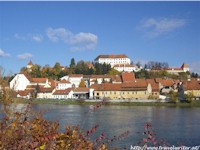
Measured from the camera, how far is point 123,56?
85.7 meters

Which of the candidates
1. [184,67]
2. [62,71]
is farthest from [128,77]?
[184,67]

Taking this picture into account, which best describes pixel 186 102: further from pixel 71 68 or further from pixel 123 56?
pixel 123 56

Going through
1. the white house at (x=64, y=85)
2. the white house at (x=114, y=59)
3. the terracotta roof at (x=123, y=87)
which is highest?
the white house at (x=114, y=59)

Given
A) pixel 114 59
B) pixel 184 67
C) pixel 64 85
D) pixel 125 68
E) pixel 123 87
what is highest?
pixel 114 59

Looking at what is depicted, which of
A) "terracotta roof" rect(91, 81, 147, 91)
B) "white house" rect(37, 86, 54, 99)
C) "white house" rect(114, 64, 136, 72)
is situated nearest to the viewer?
"terracotta roof" rect(91, 81, 147, 91)

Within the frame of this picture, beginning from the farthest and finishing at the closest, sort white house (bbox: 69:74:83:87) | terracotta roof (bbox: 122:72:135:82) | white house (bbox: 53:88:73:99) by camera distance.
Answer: white house (bbox: 69:74:83:87) → terracotta roof (bbox: 122:72:135:82) → white house (bbox: 53:88:73:99)

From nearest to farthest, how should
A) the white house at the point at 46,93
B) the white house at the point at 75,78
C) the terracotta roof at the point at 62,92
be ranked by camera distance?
1. the terracotta roof at the point at 62,92
2. the white house at the point at 46,93
3. the white house at the point at 75,78

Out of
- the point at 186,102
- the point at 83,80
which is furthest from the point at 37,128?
the point at 83,80

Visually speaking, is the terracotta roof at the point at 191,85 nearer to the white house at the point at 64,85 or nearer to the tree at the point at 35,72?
the white house at the point at 64,85

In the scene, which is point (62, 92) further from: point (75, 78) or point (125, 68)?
point (125, 68)

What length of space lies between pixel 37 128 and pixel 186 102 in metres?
36.5

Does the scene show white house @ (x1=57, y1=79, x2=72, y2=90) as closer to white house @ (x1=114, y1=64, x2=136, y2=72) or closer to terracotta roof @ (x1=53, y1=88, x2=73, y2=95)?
terracotta roof @ (x1=53, y1=88, x2=73, y2=95)

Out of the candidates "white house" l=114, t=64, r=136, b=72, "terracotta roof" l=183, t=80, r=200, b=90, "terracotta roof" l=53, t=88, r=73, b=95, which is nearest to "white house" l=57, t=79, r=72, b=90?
"terracotta roof" l=53, t=88, r=73, b=95

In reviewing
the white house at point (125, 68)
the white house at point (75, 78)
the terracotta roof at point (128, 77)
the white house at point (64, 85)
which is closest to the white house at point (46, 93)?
the white house at point (64, 85)
